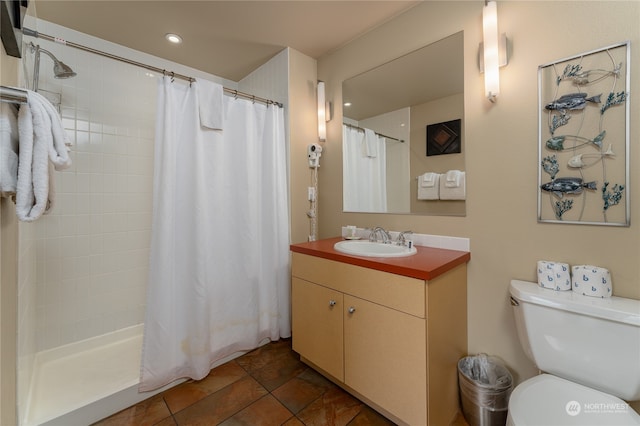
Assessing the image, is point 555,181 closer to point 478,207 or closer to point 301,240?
point 478,207

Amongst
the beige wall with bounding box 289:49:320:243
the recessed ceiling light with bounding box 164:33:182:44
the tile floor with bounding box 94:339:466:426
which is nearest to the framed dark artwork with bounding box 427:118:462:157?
the beige wall with bounding box 289:49:320:243

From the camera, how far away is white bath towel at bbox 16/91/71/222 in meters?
0.67

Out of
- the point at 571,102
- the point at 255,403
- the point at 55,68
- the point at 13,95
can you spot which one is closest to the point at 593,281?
the point at 571,102

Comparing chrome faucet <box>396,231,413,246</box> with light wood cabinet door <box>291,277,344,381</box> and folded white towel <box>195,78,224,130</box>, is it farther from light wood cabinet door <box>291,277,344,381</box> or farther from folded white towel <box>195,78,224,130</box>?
folded white towel <box>195,78,224,130</box>

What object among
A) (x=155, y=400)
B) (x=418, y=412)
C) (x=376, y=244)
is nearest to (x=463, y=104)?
(x=376, y=244)

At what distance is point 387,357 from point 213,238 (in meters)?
1.27

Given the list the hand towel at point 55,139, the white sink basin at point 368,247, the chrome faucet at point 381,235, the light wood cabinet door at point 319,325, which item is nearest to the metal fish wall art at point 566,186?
the white sink basin at point 368,247

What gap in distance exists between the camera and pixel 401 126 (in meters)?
1.74

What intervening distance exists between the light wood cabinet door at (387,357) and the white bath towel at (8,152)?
1316mm

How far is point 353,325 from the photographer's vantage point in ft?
4.54

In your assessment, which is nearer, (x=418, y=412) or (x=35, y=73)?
(x=418, y=412)

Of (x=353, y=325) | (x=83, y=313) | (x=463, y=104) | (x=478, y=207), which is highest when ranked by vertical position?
(x=463, y=104)

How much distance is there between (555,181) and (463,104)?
606mm

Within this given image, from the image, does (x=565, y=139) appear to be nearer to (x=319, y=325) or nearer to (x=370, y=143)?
(x=370, y=143)
